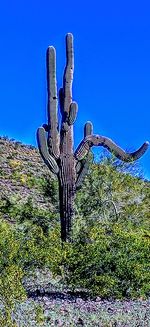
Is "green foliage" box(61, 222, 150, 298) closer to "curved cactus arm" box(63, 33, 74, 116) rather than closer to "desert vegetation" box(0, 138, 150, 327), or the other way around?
"desert vegetation" box(0, 138, 150, 327)

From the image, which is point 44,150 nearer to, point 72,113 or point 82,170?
point 72,113

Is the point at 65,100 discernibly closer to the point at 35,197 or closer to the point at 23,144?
the point at 35,197

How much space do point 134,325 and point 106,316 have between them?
0.59 meters

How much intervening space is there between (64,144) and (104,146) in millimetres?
1633

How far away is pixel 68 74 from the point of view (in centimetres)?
1548

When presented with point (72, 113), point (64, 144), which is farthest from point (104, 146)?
point (72, 113)

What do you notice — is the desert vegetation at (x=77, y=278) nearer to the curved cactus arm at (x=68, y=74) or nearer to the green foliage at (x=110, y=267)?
the green foliage at (x=110, y=267)

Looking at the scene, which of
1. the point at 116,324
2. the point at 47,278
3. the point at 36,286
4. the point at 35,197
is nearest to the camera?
the point at 116,324

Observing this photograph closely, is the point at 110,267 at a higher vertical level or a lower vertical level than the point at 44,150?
lower

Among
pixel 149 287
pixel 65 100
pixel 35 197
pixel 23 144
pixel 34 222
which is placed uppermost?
pixel 23 144

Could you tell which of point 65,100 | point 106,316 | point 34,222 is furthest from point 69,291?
point 34,222

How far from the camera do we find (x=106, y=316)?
9227 mm

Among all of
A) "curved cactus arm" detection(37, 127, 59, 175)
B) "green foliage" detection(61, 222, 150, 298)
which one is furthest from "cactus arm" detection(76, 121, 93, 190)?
"green foliage" detection(61, 222, 150, 298)

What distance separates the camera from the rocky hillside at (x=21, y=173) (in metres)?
27.2
